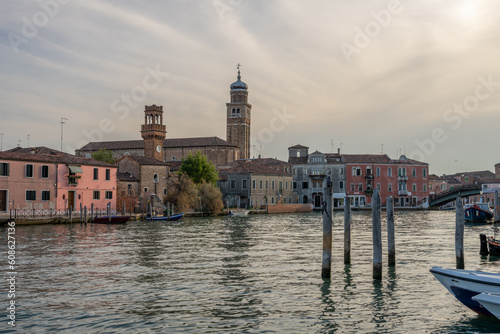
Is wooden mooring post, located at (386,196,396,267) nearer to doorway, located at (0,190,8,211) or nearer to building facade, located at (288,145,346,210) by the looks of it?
doorway, located at (0,190,8,211)

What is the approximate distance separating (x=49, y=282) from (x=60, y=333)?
16.1 feet

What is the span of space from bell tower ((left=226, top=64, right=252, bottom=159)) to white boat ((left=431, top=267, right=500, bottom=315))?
8916cm

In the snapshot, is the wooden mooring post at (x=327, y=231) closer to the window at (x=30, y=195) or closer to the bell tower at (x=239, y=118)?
the window at (x=30, y=195)

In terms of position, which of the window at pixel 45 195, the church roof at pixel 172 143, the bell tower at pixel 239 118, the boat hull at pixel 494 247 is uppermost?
the bell tower at pixel 239 118

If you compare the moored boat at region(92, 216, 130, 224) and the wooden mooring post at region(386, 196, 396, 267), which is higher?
the wooden mooring post at region(386, 196, 396, 267)

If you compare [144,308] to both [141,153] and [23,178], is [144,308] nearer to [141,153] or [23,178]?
[23,178]

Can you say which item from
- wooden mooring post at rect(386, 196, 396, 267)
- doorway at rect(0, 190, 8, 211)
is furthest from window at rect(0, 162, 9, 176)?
wooden mooring post at rect(386, 196, 396, 267)

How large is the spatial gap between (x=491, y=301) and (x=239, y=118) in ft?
303

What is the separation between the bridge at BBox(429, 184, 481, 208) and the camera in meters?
59.6

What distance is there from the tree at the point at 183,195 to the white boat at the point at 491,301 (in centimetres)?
4144

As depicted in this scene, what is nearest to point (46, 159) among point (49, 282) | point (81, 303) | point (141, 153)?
point (49, 282)

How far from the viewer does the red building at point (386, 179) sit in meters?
69.3

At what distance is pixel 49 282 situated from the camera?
13.8 m

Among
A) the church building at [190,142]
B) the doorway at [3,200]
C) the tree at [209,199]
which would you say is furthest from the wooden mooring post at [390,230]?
the church building at [190,142]
